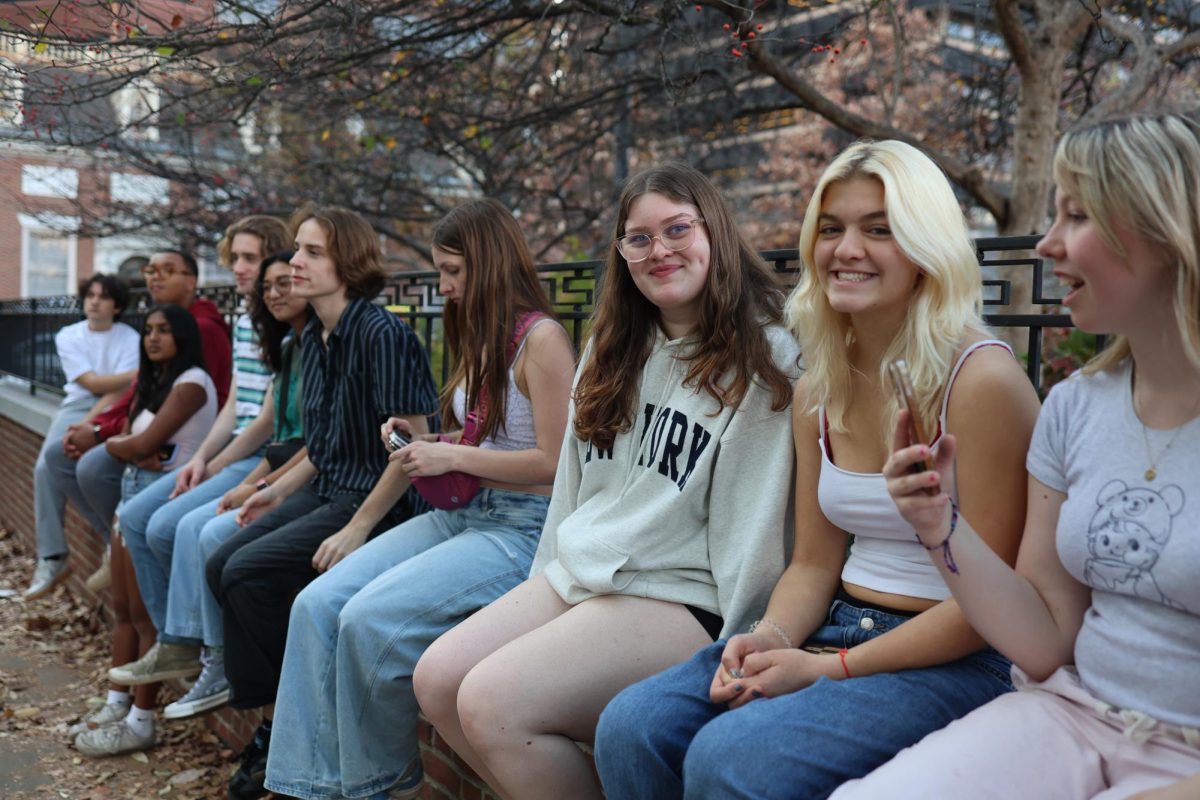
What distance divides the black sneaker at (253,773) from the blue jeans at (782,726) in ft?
6.79

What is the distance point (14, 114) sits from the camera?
16.4 feet

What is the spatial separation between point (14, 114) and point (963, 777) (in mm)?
5035

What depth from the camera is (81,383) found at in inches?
282

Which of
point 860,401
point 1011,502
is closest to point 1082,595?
point 1011,502

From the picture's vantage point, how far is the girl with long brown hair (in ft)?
10.4

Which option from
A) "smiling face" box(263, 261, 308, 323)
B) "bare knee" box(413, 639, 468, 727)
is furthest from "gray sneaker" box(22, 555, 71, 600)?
"bare knee" box(413, 639, 468, 727)

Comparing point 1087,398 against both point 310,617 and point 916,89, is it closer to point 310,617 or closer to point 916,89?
point 310,617

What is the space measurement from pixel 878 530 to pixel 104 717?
395 cm

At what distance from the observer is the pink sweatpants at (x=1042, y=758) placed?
5.70ft

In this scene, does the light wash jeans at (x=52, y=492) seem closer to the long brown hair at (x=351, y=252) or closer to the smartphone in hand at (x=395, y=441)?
the long brown hair at (x=351, y=252)

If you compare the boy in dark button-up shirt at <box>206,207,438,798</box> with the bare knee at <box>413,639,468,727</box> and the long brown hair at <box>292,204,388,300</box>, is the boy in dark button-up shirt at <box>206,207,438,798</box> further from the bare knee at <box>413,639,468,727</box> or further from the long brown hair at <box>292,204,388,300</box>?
the bare knee at <box>413,639,468,727</box>

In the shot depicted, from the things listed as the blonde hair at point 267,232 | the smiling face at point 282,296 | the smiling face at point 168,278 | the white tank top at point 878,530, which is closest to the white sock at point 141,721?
the smiling face at point 282,296

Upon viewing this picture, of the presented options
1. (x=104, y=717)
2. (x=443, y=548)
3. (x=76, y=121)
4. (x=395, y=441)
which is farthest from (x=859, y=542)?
(x=76, y=121)

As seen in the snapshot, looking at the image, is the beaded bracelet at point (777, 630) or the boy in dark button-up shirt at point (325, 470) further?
the boy in dark button-up shirt at point (325, 470)
